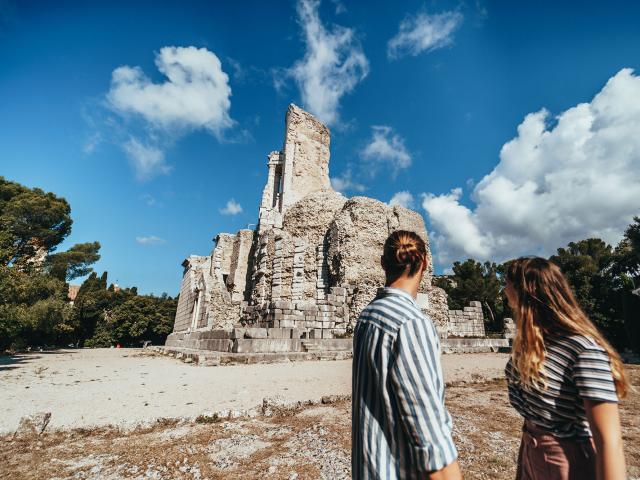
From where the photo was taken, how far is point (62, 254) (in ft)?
74.2

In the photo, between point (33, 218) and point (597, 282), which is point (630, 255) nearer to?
point (597, 282)

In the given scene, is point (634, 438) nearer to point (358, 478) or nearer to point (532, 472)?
point (532, 472)

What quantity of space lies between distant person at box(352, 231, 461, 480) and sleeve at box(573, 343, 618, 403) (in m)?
0.55

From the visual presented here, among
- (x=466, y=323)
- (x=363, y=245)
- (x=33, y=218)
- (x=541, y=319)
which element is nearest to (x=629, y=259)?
(x=466, y=323)

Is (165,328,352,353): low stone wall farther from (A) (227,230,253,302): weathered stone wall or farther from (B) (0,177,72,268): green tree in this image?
(B) (0,177,72,268): green tree

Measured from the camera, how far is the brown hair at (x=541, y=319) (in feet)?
4.45

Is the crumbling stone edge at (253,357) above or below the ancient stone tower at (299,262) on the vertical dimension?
below

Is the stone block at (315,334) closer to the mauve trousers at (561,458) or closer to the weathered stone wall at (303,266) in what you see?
the weathered stone wall at (303,266)

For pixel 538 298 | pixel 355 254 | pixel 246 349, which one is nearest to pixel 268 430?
pixel 538 298

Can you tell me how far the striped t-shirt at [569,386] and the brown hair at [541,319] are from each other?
0.11 feet

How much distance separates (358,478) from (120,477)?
2.34 metres

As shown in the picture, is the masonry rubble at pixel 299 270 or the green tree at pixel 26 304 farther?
the masonry rubble at pixel 299 270

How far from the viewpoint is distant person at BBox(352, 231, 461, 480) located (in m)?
1.06

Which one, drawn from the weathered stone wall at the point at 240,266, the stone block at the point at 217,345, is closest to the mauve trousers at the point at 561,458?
the stone block at the point at 217,345
